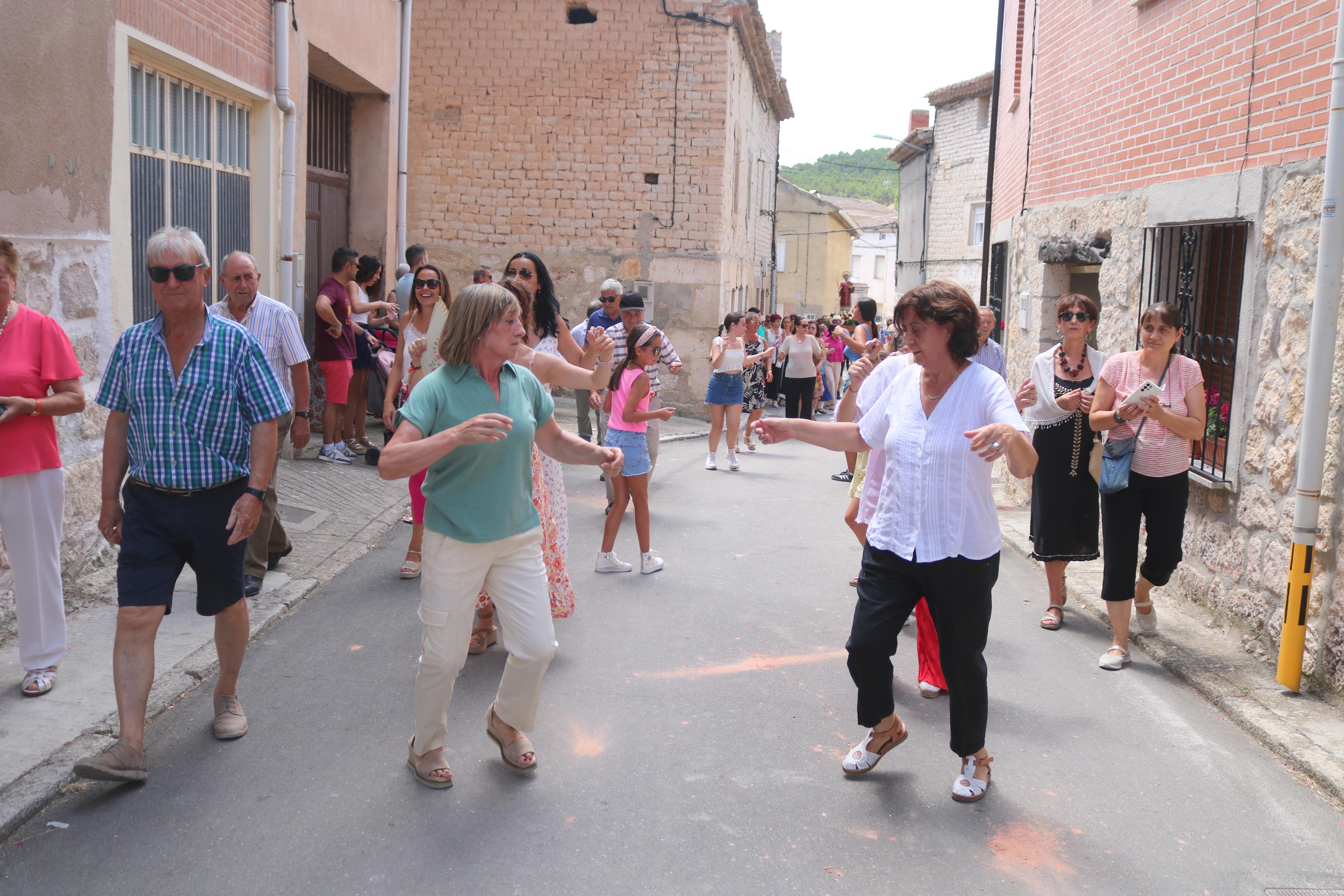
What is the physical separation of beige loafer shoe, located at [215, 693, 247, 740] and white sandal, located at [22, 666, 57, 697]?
78 centimetres

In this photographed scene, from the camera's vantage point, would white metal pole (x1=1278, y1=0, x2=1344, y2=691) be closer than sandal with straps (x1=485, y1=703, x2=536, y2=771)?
No

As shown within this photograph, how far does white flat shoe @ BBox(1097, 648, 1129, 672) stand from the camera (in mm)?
5773

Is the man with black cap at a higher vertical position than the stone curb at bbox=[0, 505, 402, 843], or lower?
higher

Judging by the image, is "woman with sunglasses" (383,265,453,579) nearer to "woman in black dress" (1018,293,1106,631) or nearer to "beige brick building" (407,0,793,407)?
"woman in black dress" (1018,293,1106,631)

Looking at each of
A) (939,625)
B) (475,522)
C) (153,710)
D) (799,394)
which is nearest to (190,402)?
(475,522)

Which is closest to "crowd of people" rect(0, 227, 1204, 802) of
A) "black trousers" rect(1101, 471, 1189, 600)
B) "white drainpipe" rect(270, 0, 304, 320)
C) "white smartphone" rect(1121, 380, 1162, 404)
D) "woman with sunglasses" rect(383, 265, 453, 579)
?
"white smartphone" rect(1121, 380, 1162, 404)

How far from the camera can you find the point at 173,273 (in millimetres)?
4035

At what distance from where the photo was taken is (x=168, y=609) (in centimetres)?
412

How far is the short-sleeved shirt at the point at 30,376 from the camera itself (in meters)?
4.58

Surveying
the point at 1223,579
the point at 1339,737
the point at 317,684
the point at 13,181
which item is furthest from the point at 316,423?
the point at 1339,737

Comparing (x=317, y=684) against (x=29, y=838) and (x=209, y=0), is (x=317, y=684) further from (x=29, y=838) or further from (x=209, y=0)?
(x=209, y=0)

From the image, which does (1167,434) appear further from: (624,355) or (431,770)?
(624,355)

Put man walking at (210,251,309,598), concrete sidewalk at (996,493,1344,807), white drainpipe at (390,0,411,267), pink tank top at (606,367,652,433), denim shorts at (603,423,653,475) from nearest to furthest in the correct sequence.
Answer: concrete sidewalk at (996,493,1344,807)
man walking at (210,251,309,598)
denim shorts at (603,423,653,475)
pink tank top at (606,367,652,433)
white drainpipe at (390,0,411,267)

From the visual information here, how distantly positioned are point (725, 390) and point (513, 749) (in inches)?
348
